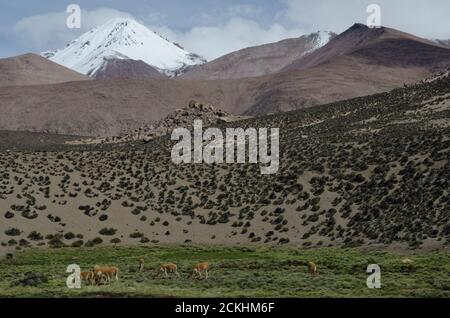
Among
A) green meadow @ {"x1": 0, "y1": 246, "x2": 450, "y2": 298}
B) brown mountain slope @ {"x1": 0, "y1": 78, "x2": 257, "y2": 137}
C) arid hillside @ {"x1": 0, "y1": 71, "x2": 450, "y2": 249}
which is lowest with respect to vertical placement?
green meadow @ {"x1": 0, "y1": 246, "x2": 450, "y2": 298}

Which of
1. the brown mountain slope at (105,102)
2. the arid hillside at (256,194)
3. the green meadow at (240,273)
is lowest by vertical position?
the green meadow at (240,273)

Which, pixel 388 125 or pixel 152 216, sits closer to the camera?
pixel 152 216

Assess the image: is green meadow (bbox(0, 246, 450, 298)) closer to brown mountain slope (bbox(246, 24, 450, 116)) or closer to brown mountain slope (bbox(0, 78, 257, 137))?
brown mountain slope (bbox(0, 78, 257, 137))

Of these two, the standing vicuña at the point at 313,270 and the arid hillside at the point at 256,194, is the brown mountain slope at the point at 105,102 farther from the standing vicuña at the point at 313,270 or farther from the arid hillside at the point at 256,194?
the standing vicuña at the point at 313,270

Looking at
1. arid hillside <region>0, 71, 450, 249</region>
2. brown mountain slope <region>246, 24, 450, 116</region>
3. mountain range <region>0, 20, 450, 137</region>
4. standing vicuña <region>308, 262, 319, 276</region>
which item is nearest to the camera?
standing vicuña <region>308, 262, 319, 276</region>

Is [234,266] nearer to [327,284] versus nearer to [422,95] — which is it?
[327,284]

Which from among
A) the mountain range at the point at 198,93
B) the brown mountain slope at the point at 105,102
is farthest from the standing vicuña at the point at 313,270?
the brown mountain slope at the point at 105,102

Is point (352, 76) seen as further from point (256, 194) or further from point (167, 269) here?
point (167, 269)

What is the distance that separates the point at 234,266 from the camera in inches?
1273

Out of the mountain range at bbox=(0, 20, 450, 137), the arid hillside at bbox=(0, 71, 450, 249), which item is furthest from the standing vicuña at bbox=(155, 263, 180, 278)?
the mountain range at bbox=(0, 20, 450, 137)

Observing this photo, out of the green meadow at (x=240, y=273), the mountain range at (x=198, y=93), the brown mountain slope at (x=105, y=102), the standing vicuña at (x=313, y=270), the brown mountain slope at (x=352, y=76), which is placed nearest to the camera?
the green meadow at (x=240, y=273)

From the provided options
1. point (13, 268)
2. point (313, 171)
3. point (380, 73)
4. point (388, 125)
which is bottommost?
point (13, 268)
